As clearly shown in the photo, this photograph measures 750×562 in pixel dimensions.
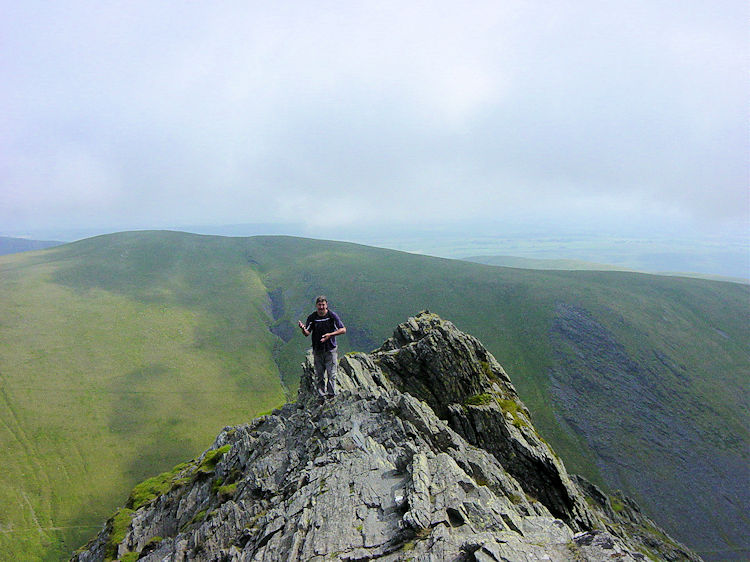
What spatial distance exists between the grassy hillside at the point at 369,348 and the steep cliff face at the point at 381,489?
75.6 meters

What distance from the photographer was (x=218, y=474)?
3491cm

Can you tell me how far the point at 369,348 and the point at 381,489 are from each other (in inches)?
6301

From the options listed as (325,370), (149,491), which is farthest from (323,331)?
(149,491)

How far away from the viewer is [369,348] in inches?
6988

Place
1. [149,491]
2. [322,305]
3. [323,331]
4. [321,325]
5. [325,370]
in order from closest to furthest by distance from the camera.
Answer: [322,305] → [321,325] → [323,331] → [325,370] → [149,491]

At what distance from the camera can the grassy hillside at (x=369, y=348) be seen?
102m

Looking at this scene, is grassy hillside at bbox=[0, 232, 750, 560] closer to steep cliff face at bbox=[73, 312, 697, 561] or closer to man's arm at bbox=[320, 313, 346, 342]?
steep cliff face at bbox=[73, 312, 697, 561]

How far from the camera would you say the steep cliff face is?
15070mm

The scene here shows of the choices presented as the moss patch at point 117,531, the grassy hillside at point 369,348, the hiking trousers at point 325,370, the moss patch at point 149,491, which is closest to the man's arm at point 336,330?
the hiking trousers at point 325,370

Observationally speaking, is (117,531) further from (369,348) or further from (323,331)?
(369,348)

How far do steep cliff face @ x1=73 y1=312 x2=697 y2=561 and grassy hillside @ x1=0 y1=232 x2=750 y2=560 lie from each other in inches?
2975

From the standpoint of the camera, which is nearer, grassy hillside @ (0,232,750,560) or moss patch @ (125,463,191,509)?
moss patch @ (125,463,191,509)

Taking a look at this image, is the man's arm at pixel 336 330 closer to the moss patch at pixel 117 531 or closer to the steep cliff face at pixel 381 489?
the steep cliff face at pixel 381 489

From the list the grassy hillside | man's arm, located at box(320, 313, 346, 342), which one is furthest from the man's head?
the grassy hillside
